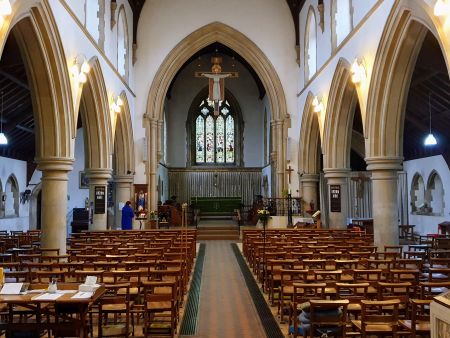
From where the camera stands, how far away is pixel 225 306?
788 cm

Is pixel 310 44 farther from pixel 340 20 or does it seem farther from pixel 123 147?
pixel 123 147

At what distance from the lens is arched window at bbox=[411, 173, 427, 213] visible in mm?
18969

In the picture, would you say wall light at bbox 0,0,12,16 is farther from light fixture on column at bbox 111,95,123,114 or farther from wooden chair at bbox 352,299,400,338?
light fixture on column at bbox 111,95,123,114

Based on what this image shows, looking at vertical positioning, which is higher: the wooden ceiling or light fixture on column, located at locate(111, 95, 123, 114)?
the wooden ceiling

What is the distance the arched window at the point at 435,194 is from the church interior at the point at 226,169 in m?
0.11

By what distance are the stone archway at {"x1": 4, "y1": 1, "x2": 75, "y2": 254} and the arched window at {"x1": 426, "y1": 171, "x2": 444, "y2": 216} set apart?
501 inches

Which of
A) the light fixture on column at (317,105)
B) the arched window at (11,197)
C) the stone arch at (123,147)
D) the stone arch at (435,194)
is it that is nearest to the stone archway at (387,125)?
the light fixture on column at (317,105)

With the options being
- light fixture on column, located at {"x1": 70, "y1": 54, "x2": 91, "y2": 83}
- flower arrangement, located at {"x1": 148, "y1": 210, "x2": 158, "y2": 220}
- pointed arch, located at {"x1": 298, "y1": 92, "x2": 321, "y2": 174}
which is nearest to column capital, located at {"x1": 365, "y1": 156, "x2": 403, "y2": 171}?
light fixture on column, located at {"x1": 70, "y1": 54, "x2": 91, "y2": 83}

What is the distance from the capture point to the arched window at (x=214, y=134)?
30734 mm

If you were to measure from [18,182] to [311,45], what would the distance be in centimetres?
1315

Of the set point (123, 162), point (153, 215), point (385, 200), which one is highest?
point (123, 162)

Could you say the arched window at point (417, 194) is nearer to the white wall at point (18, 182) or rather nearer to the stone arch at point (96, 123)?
the stone arch at point (96, 123)

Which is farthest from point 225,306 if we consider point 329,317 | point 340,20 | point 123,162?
point 123,162

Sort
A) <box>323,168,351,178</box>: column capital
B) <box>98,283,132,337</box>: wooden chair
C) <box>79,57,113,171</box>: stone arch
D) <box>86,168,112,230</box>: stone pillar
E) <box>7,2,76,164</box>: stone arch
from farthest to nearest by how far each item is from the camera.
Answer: <box>323,168,351,178</box>: column capital → <box>86,168,112,230</box>: stone pillar → <box>79,57,113,171</box>: stone arch → <box>7,2,76,164</box>: stone arch → <box>98,283,132,337</box>: wooden chair
